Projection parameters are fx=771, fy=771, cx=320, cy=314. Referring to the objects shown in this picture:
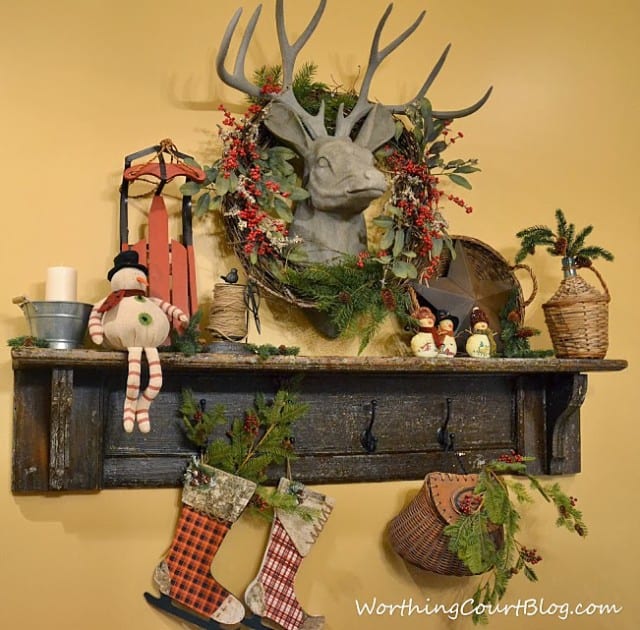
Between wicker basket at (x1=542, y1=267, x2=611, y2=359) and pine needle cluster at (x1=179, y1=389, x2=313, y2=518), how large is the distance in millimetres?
615

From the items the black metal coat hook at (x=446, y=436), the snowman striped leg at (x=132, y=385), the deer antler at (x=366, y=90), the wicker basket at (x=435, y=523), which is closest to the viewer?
the snowman striped leg at (x=132, y=385)

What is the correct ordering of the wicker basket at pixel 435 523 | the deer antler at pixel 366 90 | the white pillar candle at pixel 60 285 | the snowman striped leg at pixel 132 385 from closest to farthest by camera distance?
1. the snowman striped leg at pixel 132 385
2. the white pillar candle at pixel 60 285
3. the wicker basket at pixel 435 523
4. the deer antler at pixel 366 90

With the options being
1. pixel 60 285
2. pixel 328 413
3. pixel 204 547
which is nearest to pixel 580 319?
pixel 328 413

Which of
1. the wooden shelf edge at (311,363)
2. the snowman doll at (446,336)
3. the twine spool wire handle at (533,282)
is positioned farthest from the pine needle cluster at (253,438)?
the twine spool wire handle at (533,282)

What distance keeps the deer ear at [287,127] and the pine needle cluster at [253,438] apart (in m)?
0.52

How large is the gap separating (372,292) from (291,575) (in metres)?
0.61

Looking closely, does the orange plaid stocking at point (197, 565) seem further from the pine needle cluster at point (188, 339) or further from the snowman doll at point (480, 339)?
the snowman doll at point (480, 339)

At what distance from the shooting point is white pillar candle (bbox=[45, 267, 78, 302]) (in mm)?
1442

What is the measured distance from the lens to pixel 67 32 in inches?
63.9

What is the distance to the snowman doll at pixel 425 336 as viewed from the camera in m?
1.63

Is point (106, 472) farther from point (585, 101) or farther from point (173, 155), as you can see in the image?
point (585, 101)

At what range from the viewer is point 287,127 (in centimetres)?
161

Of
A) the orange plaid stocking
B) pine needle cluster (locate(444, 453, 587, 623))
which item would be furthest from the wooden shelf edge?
the orange plaid stocking

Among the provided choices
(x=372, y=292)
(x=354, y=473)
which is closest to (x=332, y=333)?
(x=372, y=292)
